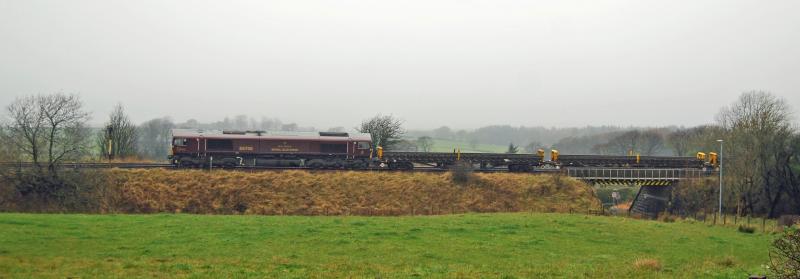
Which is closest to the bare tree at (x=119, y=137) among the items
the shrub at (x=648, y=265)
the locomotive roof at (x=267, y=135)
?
the locomotive roof at (x=267, y=135)

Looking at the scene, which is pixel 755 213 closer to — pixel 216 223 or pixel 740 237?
pixel 740 237

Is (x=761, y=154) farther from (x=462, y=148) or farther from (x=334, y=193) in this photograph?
(x=462, y=148)

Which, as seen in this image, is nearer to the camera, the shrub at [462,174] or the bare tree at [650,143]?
the shrub at [462,174]

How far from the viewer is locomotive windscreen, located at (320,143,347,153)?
4419 cm

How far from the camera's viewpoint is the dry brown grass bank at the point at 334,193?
33.7 metres

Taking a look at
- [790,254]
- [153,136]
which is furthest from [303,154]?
[153,136]

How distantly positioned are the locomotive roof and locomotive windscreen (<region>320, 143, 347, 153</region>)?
1.70ft

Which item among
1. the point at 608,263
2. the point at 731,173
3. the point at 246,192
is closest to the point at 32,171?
the point at 246,192

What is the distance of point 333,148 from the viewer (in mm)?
44250

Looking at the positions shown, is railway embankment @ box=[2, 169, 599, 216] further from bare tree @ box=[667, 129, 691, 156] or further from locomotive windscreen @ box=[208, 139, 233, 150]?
bare tree @ box=[667, 129, 691, 156]

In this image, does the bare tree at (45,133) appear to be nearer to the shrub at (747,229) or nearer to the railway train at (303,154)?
the railway train at (303,154)

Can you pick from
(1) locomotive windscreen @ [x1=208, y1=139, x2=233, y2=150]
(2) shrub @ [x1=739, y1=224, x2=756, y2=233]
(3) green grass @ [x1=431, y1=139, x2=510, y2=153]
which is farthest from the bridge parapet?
(3) green grass @ [x1=431, y1=139, x2=510, y2=153]

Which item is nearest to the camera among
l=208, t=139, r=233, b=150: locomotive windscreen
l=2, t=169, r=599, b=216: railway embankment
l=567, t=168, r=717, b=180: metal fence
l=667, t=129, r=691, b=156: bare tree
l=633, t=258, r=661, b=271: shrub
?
l=633, t=258, r=661, b=271: shrub

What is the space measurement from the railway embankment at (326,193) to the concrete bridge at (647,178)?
231 cm
